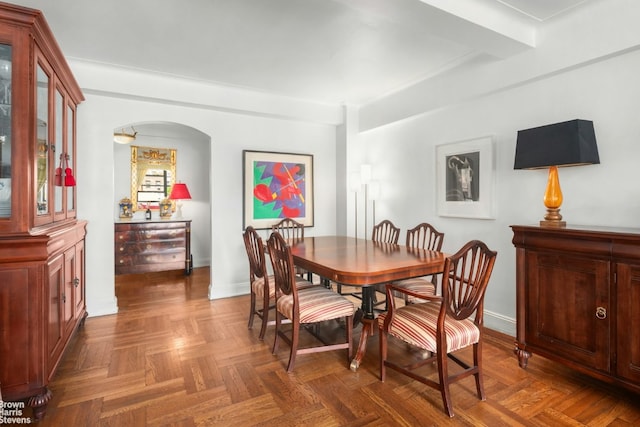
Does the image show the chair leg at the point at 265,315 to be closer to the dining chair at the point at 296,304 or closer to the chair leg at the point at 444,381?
the dining chair at the point at 296,304

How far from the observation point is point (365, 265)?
7.47ft

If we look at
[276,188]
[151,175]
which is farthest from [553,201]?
[151,175]

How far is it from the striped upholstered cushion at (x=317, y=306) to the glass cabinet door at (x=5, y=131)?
5.49 ft

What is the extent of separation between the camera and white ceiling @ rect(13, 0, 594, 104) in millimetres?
2309

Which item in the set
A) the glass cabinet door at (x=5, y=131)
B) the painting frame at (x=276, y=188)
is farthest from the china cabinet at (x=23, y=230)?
the painting frame at (x=276, y=188)

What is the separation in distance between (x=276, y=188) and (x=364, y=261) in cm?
238

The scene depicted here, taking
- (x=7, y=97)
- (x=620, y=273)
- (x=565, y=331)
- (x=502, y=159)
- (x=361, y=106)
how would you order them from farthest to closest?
(x=361, y=106), (x=502, y=159), (x=565, y=331), (x=620, y=273), (x=7, y=97)

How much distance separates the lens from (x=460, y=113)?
11.6 ft

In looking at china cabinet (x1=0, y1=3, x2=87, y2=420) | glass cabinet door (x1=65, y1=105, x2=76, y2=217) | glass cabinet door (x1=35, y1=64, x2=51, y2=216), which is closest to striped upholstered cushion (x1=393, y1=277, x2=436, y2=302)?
china cabinet (x1=0, y1=3, x2=87, y2=420)

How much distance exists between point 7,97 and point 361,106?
379 cm

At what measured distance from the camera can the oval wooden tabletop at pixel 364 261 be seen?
6.95 ft

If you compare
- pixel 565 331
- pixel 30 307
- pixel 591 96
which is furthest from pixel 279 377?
pixel 591 96

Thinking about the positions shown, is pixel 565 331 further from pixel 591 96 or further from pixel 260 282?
pixel 260 282

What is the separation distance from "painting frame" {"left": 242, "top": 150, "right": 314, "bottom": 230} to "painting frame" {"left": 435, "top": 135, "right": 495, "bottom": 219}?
1763 millimetres
